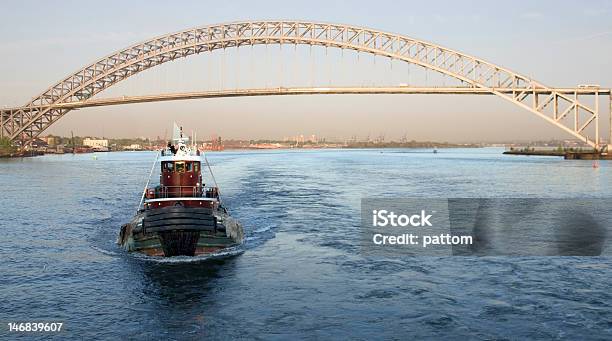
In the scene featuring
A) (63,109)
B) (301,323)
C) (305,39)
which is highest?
(305,39)

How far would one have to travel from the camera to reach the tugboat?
15.6 metres

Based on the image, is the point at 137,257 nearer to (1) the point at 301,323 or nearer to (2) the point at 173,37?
(1) the point at 301,323

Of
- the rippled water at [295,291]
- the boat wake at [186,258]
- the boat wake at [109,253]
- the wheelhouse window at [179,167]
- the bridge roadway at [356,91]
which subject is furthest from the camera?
the bridge roadway at [356,91]

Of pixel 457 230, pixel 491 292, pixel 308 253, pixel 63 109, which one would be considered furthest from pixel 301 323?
pixel 63 109

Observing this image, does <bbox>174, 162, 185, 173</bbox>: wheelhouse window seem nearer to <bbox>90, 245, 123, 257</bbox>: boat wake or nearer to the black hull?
the black hull

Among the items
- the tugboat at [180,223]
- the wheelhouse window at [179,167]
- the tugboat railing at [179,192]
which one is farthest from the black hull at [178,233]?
the wheelhouse window at [179,167]

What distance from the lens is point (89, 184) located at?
46781 mm

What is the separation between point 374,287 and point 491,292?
272 cm

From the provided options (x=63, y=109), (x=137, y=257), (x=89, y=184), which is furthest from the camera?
(x=63, y=109)

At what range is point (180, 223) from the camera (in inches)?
610

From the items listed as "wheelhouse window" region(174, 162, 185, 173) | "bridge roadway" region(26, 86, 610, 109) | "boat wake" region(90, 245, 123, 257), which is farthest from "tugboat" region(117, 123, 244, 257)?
"bridge roadway" region(26, 86, 610, 109)

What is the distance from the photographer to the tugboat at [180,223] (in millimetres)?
15625

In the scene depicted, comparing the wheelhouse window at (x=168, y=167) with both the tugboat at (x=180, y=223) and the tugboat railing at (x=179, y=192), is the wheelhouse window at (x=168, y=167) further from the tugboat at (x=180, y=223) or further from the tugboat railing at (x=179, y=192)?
the tugboat railing at (x=179, y=192)

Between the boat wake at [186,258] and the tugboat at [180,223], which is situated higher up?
the tugboat at [180,223]
